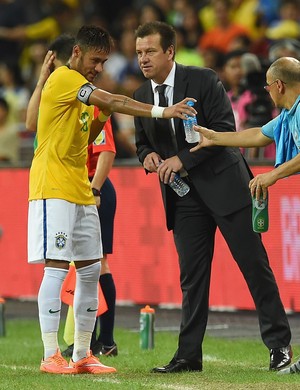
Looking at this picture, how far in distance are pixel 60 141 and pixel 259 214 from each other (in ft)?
4.72

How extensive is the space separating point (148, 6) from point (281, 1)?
7.12 feet

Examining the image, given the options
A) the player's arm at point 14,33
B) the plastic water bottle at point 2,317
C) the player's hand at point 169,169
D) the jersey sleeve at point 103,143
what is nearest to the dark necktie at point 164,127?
the player's hand at point 169,169

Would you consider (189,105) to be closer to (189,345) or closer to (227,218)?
(227,218)

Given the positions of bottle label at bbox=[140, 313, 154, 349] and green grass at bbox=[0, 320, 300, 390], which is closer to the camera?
green grass at bbox=[0, 320, 300, 390]

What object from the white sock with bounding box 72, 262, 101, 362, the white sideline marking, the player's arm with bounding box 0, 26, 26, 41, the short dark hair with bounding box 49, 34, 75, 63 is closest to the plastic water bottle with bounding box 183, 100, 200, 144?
the white sock with bounding box 72, 262, 101, 362

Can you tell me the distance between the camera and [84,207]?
26.3 feet

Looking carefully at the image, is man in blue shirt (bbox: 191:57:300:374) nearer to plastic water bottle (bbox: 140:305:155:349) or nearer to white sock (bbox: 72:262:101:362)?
white sock (bbox: 72:262:101:362)

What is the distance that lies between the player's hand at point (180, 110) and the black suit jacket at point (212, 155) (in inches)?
19.5

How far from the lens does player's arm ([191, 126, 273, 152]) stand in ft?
25.4

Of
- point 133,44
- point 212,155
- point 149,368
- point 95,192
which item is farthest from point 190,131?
point 133,44

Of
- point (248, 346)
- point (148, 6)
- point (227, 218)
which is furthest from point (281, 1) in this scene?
point (227, 218)

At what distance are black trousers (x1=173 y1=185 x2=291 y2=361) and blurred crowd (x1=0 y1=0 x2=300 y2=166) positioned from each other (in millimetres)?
3554

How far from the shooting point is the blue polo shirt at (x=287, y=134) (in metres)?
7.49

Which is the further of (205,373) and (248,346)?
(248,346)
